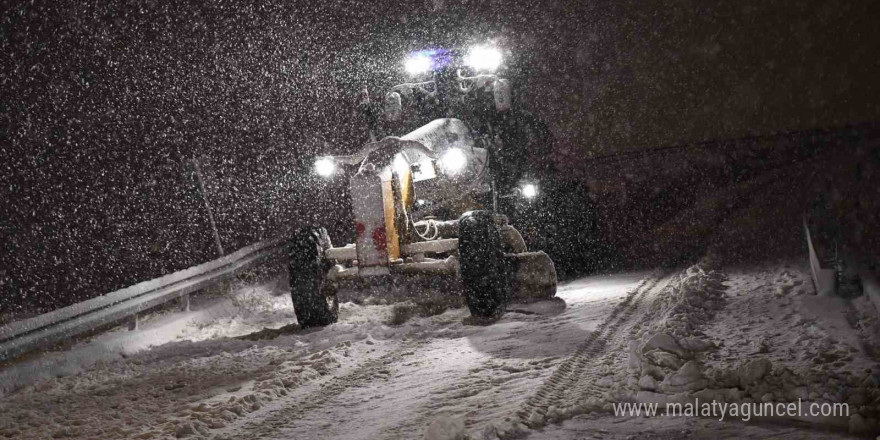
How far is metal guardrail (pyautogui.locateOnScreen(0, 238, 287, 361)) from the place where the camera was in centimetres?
503

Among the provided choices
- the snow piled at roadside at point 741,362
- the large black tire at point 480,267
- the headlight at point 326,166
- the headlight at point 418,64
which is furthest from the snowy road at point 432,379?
the headlight at point 418,64

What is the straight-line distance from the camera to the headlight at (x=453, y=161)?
775cm

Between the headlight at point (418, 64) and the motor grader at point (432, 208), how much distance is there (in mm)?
15

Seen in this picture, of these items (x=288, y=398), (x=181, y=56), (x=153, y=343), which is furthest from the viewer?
(x=181, y=56)

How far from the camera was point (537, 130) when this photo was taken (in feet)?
32.0

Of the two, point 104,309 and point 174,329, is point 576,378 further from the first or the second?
point 174,329

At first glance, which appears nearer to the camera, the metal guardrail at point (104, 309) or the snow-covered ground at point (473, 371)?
the snow-covered ground at point (473, 371)

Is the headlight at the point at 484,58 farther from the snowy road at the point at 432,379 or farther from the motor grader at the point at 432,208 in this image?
the snowy road at the point at 432,379

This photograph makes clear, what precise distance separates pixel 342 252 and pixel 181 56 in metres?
7.85

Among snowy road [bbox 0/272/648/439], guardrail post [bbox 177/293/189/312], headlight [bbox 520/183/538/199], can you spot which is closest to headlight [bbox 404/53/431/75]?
headlight [bbox 520/183/538/199]

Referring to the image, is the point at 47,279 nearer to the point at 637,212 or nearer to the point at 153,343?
the point at 153,343

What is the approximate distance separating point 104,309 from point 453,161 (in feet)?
14.2

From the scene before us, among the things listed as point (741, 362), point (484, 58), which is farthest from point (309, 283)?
point (741, 362)

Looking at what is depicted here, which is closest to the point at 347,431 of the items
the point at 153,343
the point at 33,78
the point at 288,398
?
the point at 288,398
